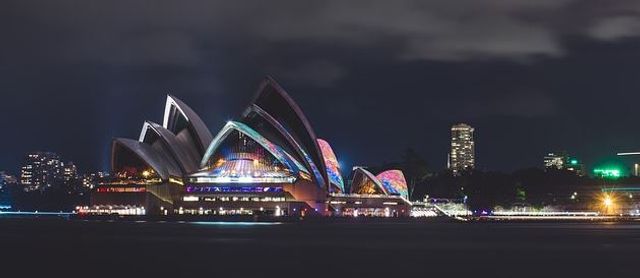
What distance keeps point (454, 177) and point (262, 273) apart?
14782cm

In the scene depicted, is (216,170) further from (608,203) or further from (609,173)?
(609,173)

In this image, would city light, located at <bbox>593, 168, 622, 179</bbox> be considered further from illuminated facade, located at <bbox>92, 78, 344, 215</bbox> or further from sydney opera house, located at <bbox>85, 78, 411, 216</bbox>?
illuminated facade, located at <bbox>92, 78, 344, 215</bbox>

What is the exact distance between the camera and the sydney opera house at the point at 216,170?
116 meters

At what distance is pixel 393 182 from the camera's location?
5694 inches

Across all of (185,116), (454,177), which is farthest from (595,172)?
(185,116)

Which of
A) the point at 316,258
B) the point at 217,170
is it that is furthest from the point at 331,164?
the point at 316,258

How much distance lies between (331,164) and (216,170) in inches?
783

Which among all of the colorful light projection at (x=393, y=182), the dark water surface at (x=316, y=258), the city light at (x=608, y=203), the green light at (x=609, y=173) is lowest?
the dark water surface at (x=316, y=258)

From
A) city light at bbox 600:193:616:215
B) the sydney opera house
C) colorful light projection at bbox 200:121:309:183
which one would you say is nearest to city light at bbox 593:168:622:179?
city light at bbox 600:193:616:215

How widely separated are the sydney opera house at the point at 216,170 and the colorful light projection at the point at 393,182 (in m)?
23.2

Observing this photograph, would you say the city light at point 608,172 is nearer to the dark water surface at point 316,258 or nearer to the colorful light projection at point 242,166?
the colorful light projection at point 242,166

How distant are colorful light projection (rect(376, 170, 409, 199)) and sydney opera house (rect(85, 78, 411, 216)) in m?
23.2

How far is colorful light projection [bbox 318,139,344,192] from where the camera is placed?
417 ft

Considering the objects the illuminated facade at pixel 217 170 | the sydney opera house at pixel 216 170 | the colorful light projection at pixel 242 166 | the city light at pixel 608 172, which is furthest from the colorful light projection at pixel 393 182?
the city light at pixel 608 172
